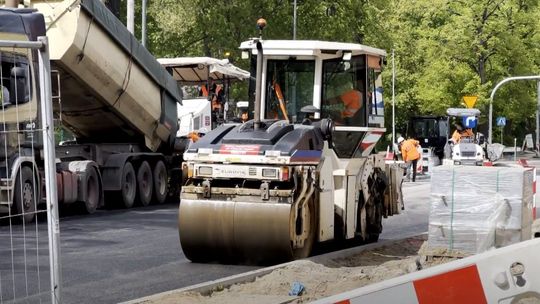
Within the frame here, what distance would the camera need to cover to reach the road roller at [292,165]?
430 inches

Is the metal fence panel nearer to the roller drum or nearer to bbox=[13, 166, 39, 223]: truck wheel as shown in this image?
bbox=[13, 166, 39, 223]: truck wheel

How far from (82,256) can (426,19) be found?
157 feet

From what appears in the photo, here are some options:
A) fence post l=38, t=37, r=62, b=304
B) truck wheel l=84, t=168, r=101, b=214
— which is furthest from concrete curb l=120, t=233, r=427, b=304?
truck wheel l=84, t=168, r=101, b=214

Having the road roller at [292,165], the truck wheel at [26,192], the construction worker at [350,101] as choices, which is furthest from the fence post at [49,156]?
the construction worker at [350,101]

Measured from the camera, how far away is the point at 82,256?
12.4 m

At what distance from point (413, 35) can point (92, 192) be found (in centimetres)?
4200

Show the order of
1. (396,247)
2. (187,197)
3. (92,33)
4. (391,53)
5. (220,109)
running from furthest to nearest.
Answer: (391,53), (220,109), (92,33), (396,247), (187,197)

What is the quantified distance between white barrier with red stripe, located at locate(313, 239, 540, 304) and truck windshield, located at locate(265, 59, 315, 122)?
25.8ft

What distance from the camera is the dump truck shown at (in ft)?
57.5

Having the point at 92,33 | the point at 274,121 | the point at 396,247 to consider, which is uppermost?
the point at 92,33

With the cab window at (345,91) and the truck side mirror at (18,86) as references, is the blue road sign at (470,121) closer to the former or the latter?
the cab window at (345,91)

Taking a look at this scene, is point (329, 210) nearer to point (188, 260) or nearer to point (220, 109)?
point (188, 260)

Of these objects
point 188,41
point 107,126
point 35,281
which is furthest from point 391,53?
point 35,281

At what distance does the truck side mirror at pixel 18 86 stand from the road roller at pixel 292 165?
11.5ft
